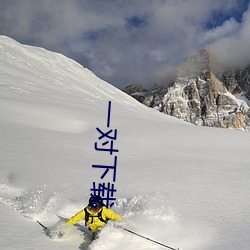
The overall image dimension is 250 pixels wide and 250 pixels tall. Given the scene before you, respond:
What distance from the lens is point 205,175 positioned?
28.8 ft

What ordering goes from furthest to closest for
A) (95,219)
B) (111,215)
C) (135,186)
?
(135,186) → (111,215) → (95,219)

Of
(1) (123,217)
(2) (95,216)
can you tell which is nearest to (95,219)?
(2) (95,216)

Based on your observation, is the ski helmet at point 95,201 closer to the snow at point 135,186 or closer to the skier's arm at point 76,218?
the skier's arm at point 76,218

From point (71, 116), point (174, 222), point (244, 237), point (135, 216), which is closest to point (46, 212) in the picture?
point (135, 216)

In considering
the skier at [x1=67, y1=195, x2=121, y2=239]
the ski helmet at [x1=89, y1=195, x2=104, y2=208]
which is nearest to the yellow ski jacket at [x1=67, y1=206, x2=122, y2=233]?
the skier at [x1=67, y1=195, x2=121, y2=239]

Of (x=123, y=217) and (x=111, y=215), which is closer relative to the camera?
(x=111, y=215)

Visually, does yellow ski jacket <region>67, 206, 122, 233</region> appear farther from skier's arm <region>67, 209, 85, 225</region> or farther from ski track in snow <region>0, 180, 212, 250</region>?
ski track in snow <region>0, 180, 212, 250</region>

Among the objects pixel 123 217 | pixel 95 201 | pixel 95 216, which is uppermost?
pixel 95 201

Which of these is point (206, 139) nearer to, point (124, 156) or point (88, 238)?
point (124, 156)

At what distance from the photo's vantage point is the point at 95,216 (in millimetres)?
5902

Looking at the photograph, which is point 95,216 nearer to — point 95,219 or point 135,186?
point 95,219

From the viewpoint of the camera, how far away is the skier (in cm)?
581

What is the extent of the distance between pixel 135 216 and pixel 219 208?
69.5 inches

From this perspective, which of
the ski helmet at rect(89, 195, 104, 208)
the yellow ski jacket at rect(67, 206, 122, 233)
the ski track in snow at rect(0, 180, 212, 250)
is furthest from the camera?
the yellow ski jacket at rect(67, 206, 122, 233)
